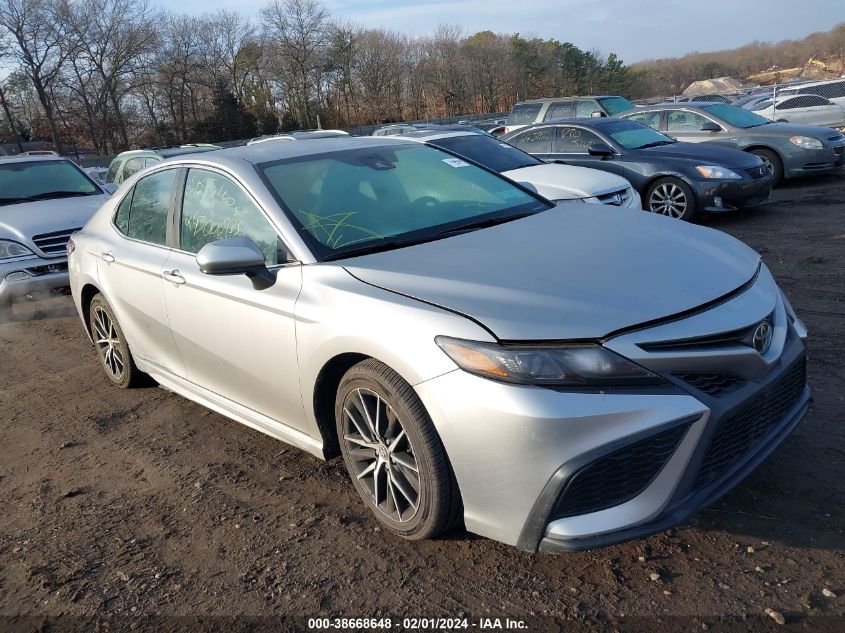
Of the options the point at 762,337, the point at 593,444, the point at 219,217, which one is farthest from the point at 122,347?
the point at 762,337

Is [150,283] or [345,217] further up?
[345,217]

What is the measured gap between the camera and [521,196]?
4.21 meters

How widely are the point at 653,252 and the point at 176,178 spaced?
2.78 metres

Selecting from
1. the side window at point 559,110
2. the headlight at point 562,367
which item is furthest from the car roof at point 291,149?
the side window at point 559,110

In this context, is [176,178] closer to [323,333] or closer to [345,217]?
[345,217]

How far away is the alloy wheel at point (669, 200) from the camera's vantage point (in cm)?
924

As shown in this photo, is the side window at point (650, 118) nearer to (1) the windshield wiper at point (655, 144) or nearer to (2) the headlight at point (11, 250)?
(1) the windshield wiper at point (655, 144)

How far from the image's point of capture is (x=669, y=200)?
934cm

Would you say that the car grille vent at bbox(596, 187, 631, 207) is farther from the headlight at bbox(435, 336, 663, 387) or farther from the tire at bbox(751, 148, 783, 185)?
the headlight at bbox(435, 336, 663, 387)

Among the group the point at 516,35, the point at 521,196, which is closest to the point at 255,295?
the point at 521,196

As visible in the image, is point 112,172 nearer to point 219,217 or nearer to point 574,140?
point 574,140

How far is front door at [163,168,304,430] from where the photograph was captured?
3.36 metres

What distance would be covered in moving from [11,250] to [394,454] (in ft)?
20.5

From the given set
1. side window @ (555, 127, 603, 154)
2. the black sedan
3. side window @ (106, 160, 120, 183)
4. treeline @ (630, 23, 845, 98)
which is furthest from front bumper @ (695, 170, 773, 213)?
treeline @ (630, 23, 845, 98)
